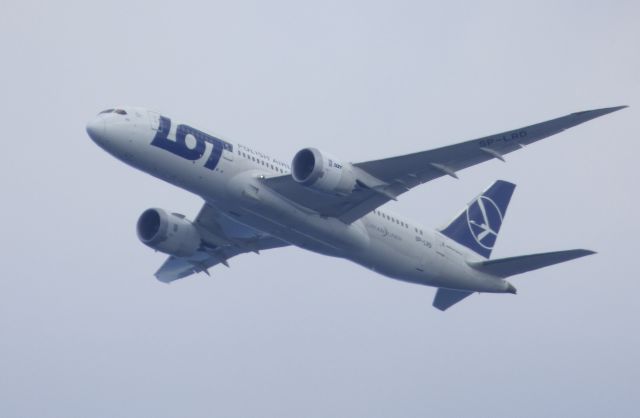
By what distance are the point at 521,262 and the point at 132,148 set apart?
17437 millimetres

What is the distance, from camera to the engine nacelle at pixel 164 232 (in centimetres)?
4803

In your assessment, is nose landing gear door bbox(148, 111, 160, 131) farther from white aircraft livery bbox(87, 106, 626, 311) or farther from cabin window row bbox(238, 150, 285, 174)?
cabin window row bbox(238, 150, 285, 174)

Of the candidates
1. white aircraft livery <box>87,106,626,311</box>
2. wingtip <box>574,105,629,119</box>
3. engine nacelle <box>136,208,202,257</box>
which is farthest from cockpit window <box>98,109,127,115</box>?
wingtip <box>574,105,629,119</box>

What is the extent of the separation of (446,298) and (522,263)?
15.3ft

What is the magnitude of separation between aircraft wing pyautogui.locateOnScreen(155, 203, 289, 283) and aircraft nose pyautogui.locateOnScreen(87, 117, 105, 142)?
27.4 feet

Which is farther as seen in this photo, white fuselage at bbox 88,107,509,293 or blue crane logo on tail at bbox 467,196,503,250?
blue crane logo on tail at bbox 467,196,503,250

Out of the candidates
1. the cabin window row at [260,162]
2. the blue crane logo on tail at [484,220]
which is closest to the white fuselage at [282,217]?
the cabin window row at [260,162]

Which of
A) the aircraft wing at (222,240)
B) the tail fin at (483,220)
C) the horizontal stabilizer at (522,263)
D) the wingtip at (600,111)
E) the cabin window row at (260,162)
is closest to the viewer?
the wingtip at (600,111)

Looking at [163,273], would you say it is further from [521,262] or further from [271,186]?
[521,262]

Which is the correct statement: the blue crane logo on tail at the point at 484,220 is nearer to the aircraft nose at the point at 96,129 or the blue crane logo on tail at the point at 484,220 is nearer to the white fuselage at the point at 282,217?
the white fuselage at the point at 282,217

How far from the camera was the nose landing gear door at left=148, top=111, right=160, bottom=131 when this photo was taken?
41.2m

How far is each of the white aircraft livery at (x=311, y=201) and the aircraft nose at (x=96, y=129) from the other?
0.12ft

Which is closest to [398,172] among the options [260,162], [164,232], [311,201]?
[311,201]

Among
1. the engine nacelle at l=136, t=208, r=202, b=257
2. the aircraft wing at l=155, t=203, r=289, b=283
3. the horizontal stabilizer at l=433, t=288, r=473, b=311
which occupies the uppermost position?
the horizontal stabilizer at l=433, t=288, r=473, b=311
